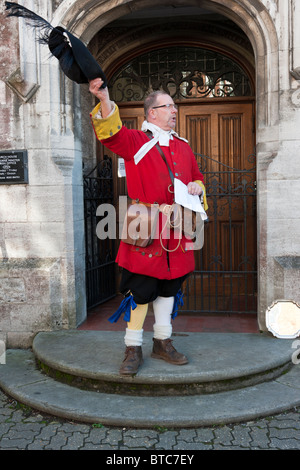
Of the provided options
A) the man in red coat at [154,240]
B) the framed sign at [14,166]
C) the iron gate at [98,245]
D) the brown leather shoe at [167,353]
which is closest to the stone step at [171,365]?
the brown leather shoe at [167,353]

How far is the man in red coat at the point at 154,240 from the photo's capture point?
3658 mm

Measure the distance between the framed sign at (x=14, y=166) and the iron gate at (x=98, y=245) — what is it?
0.82 m

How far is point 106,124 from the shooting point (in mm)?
3219

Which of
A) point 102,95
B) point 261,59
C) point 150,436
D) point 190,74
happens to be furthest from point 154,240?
point 190,74

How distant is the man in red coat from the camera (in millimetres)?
3658

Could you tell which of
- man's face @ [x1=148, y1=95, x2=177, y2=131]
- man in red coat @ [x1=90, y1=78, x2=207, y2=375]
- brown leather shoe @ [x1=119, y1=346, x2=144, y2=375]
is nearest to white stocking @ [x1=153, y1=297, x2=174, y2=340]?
man in red coat @ [x1=90, y1=78, x2=207, y2=375]

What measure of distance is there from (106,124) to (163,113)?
640 millimetres

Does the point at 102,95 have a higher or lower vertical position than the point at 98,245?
higher

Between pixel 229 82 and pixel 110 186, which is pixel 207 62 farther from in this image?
pixel 110 186

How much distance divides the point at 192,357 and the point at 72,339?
121 cm

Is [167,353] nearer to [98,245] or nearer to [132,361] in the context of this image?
[132,361]

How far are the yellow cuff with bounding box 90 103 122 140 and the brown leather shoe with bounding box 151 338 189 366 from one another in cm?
170

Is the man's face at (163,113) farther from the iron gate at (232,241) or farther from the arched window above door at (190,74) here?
the arched window above door at (190,74)

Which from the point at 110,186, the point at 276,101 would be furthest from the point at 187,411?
the point at 110,186
